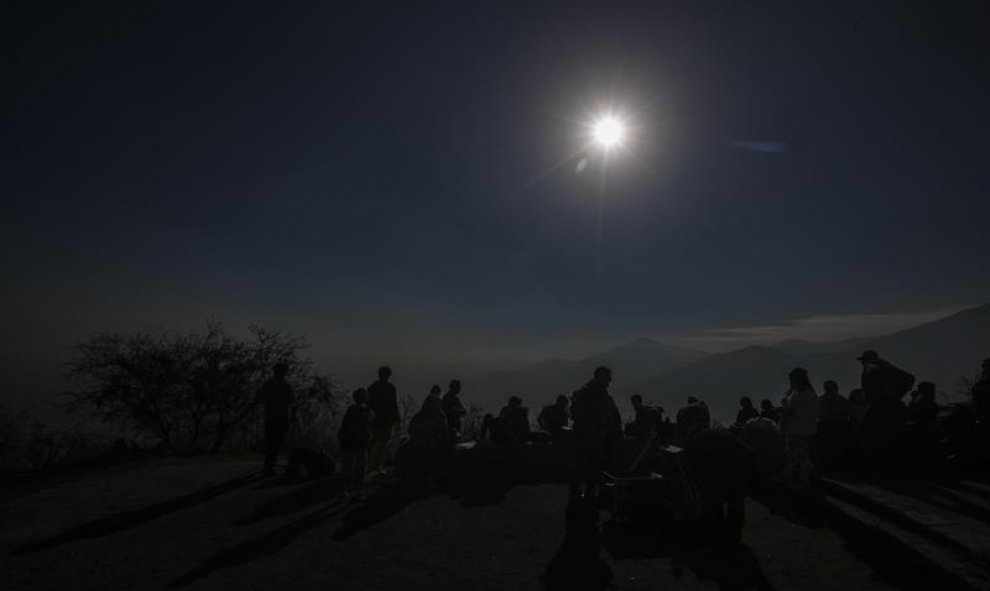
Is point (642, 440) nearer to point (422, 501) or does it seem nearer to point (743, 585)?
point (422, 501)

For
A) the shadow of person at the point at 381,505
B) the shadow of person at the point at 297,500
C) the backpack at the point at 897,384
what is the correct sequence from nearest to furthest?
the shadow of person at the point at 381,505
the shadow of person at the point at 297,500
the backpack at the point at 897,384

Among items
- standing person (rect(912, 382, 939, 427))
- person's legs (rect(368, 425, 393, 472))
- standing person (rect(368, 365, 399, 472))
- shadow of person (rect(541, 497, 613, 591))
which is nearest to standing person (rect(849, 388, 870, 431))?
standing person (rect(912, 382, 939, 427))

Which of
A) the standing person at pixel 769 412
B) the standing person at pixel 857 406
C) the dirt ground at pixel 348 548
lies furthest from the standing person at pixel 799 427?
the standing person at pixel 769 412

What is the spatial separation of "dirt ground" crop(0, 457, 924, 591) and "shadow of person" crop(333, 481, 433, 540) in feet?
0.15

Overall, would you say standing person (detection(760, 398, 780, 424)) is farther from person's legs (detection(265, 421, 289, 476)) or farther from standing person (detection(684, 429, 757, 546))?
person's legs (detection(265, 421, 289, 476))

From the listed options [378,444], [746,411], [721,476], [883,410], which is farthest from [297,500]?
[746,411]

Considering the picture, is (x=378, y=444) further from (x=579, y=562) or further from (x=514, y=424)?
(x=579, y=562)

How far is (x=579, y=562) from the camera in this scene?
5.82 m

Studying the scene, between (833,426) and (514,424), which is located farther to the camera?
(514,424)

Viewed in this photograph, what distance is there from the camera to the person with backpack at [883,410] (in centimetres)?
906

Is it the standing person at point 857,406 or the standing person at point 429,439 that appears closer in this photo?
the standing person at point 429,439

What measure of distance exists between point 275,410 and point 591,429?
266 inches

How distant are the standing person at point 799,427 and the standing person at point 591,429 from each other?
11.4 ft

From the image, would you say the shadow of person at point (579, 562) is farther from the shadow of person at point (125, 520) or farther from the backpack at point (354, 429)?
the shadow of person at point (125, 520)
